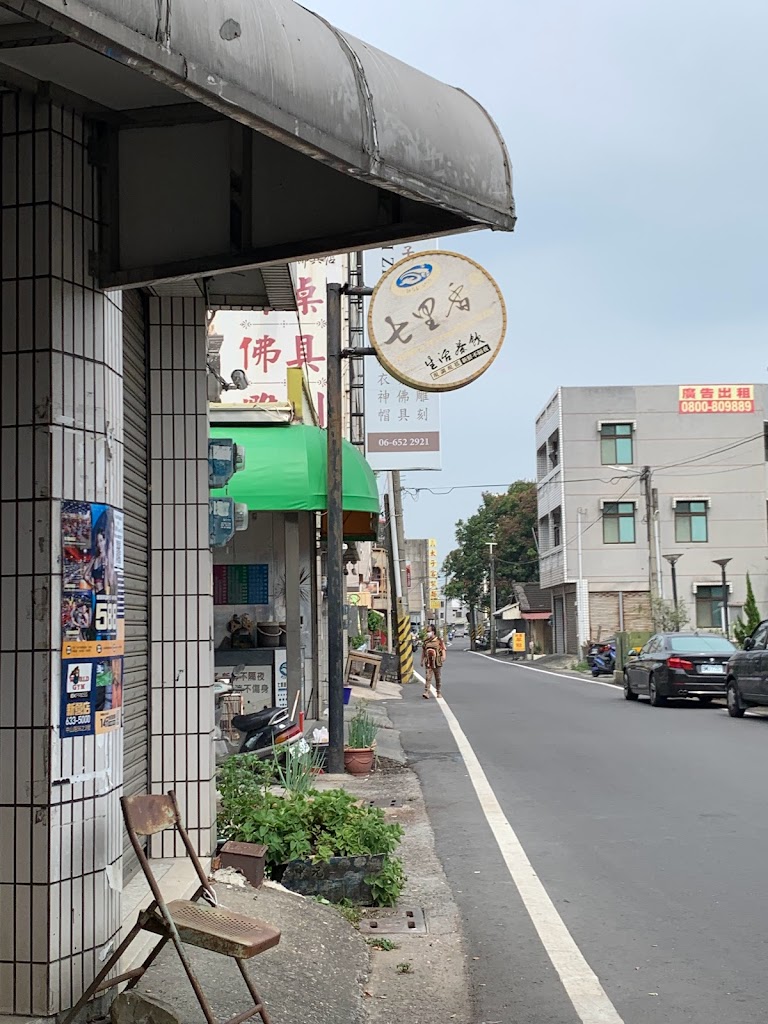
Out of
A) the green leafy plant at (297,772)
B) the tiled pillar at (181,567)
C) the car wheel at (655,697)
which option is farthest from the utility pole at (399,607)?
the tiled pillar at (181,567)

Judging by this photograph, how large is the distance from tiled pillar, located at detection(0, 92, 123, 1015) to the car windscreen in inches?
763

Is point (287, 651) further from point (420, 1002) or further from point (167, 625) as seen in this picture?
point (420, 1002)

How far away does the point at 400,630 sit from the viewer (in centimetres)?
3391

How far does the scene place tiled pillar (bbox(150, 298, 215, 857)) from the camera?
7.32 m

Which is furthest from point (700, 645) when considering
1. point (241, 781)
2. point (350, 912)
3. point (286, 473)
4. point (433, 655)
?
point (350, 912)

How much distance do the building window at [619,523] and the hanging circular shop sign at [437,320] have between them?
144ft

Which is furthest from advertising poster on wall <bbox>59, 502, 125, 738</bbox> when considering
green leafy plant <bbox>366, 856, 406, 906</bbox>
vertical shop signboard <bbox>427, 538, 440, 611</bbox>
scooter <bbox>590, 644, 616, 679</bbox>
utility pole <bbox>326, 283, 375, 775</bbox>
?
vertical shop signboard <bbox>427, 538, 440, 611</bbox>

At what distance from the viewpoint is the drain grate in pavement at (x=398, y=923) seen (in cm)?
653

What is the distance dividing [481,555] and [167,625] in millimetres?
85245

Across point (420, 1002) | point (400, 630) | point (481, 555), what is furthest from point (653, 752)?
point (481, 555)

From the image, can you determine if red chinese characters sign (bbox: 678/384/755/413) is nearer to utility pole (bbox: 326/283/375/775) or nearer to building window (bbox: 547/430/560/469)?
building window (bbox: 547/430/560/469)

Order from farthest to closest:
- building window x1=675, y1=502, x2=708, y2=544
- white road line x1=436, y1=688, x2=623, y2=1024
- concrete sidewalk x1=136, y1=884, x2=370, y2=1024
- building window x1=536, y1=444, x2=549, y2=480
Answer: building window x1=536, y1=444, x2=549, y2=480, building window x1=675, y1=502, x2=708, y2=544, white road line x1=436, y1=688, x2=623, y2=1024, concrete sidewalk x1=136, y1=884, x2=370, y2=1024

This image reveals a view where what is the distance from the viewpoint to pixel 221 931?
14.3 ft

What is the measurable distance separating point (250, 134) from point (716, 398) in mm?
48921
